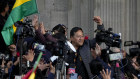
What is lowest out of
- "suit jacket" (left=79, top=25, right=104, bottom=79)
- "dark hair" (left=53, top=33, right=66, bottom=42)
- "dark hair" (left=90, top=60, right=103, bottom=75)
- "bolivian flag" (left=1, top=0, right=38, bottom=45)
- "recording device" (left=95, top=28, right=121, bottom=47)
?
"dark hair" (left=90, top=60, right=103, bottom=75)

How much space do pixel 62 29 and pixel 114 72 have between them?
5.39ft

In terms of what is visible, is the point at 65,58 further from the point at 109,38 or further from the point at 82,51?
the point at 82,51

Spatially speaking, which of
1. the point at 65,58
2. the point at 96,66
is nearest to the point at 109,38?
the point at 96,66

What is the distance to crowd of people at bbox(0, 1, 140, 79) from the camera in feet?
31.3

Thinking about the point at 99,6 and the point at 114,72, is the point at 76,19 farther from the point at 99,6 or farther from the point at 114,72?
the point at 114,72

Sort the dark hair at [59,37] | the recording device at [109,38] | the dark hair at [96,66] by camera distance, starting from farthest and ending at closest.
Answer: the dark hair at [96,66]
the recording device at [109,38]
the dark hair at [59,37]

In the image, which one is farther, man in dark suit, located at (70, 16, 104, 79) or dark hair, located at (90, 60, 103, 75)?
man in dark suit, located at (70, 16, 104, 79)

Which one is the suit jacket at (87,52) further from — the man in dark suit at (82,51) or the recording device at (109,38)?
the recording device at (109,38)

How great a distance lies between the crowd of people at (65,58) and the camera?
9555 mm

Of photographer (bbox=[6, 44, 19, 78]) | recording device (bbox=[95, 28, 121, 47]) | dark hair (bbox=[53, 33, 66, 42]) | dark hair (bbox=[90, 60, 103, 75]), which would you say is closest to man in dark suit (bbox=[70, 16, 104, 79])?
dark hair (bbox=[90, 60, 103, 75])

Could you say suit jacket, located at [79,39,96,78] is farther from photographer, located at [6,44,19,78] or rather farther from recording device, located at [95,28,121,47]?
photographer, located at [6,44,19,78]

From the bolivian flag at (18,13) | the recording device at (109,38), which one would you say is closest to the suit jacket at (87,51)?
the recording device at (109,38)

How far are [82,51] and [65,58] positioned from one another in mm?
1283

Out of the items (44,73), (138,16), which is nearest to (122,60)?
(44,73)
